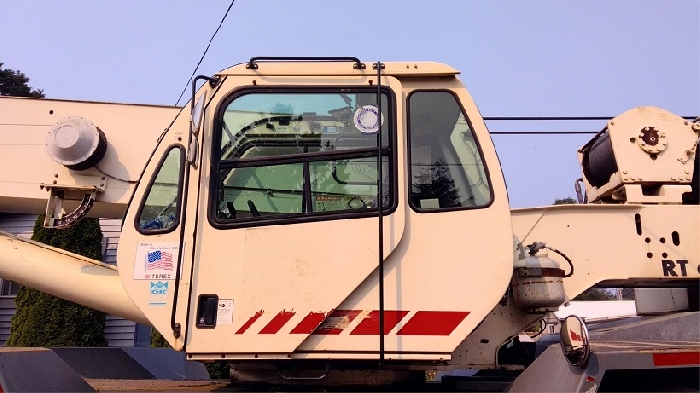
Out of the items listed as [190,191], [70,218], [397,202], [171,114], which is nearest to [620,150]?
[397,202]

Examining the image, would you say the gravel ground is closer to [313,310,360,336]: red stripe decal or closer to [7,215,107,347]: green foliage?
[313,310,360,336]: red stripe decal

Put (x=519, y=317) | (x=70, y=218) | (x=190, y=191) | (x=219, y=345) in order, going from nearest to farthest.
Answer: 1. (x=219, y=345)
2. (x=190, y=191)
3. (x=519, y=317)
4. (x=70, y=218)

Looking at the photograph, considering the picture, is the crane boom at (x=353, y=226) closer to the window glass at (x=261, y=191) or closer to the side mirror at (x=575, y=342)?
the window glass at (x=261, y=191)

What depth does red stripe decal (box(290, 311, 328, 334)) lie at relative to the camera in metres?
2.91

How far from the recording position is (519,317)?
11.6ft

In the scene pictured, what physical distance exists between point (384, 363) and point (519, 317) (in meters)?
0.98

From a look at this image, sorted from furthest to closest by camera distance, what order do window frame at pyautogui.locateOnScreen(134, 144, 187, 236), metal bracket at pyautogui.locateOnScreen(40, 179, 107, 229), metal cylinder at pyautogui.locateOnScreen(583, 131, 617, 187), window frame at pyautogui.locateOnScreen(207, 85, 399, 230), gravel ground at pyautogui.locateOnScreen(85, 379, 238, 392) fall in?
metal cylinder at pyautogui.locateOnScreen(583, 131, 617, 187)
metal bracket at pyautogui.locateOnScreen(40, 179, 107, 229)
gravel ground at pyautogui.locateOnScreen(85, 379, 238, 392)
window frame at pyautogui.locateOnScreen(134, 144, 187, 236)
window frame at pyautogui.locateOnScreen(207, 85, 399, 230)

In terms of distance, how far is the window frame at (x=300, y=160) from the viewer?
3012 millimetres

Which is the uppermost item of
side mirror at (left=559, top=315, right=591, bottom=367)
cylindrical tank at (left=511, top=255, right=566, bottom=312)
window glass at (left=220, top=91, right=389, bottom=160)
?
window glass at (left=220, top=91, right=389, bottom=160)

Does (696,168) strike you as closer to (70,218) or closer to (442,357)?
(442,357)

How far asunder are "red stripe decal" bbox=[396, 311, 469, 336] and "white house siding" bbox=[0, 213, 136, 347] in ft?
29.8

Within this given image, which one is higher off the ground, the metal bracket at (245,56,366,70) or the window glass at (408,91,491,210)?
the metal bracket at (245,56,366,70)

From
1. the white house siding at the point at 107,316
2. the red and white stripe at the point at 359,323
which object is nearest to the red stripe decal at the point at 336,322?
the red and white stripe at the point at 359,323

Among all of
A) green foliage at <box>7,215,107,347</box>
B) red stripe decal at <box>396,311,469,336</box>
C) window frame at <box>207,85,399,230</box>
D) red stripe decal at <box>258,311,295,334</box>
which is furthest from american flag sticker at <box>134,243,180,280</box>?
green foliage at <box>7,215,107,347</box>
